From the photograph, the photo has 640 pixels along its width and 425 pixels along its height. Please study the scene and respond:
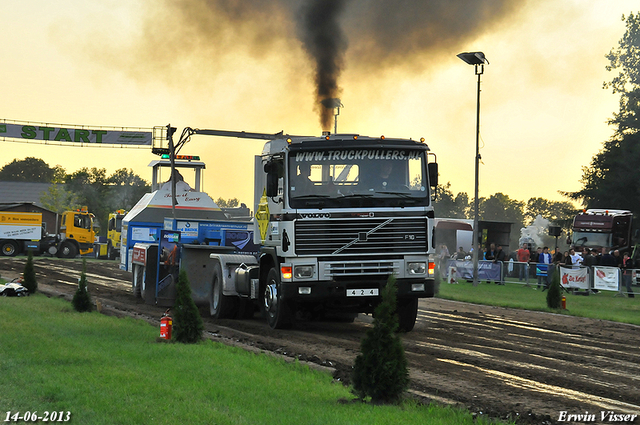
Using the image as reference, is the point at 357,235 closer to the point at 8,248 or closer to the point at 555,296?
the point at 555,296

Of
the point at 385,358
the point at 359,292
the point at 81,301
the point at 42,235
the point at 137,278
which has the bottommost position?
the point at 81,301

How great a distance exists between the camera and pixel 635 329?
15961mm

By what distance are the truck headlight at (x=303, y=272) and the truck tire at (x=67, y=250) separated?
41174mm

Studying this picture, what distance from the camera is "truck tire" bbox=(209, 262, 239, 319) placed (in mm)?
15852

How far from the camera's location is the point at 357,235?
12.6m

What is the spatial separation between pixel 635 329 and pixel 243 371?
10.5 m

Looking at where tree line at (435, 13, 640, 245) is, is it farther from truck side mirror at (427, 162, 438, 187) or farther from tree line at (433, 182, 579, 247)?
tree line at (433, 182, 579, 247)

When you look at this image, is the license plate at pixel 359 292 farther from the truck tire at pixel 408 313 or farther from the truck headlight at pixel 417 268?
the truck tire at pixel 408 313

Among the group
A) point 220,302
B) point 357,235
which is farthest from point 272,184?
point 220,302

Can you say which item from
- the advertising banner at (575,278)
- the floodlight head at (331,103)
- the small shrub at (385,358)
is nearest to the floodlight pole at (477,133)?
the advertising banner at (575,278)

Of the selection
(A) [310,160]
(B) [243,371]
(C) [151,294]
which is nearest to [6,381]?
(B) [243,371]

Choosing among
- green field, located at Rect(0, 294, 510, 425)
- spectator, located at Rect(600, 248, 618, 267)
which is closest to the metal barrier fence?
spectator, located at Rect(600, 248, 618, 267)

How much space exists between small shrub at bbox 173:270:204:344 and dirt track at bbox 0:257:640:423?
2.24ft

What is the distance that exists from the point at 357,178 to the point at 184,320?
3805mm
